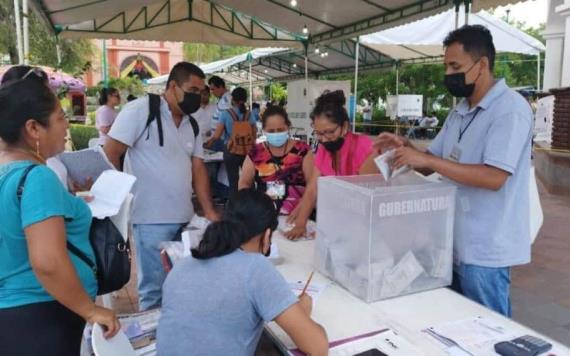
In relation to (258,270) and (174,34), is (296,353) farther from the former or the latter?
(174,34)

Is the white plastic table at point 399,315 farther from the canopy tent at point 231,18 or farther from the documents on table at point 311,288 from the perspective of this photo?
the canopy tent at point 231,18

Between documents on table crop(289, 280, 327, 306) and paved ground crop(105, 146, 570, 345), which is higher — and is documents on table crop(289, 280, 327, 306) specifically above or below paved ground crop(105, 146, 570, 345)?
above

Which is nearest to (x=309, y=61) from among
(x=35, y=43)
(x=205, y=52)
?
(x=35, y=43)

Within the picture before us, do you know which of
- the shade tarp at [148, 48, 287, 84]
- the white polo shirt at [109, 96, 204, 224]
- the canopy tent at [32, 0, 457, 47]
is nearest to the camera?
the white polo shirt at [109, 96, 204, 224]

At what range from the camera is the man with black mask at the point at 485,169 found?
1592 millimetres

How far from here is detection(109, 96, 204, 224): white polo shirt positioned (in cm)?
240

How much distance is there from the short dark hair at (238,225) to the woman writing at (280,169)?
3.85 feet

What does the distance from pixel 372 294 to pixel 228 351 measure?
22.4 inches

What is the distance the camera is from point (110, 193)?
174cm

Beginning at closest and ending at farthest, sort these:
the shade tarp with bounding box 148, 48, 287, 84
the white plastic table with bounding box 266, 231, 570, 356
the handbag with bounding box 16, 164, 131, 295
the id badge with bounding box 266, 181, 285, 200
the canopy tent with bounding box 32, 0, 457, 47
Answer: the white plastic table with bounding box 266, 231, 570, 356 → the handbag with bounding box 16, 164, 131, 295 → the id badge with bounding box 266, 181, 285, 200 → the canopy tent with bounding box 32, 0, 457, 47 → the shade tarp with bounding box 148, 48, 287, 84

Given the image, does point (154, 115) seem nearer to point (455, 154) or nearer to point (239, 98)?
point (455, 154)

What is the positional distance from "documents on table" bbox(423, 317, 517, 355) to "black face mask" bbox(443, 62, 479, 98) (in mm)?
826

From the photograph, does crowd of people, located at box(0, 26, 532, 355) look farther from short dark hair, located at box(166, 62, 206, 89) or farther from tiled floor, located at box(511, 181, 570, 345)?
tiled floor, located at box(511, 181, 570, 345)

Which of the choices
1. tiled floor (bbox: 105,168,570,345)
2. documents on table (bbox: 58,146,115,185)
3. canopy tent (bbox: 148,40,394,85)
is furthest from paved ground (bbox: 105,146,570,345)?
canopy tent (bbox: 148,40,394,85)
